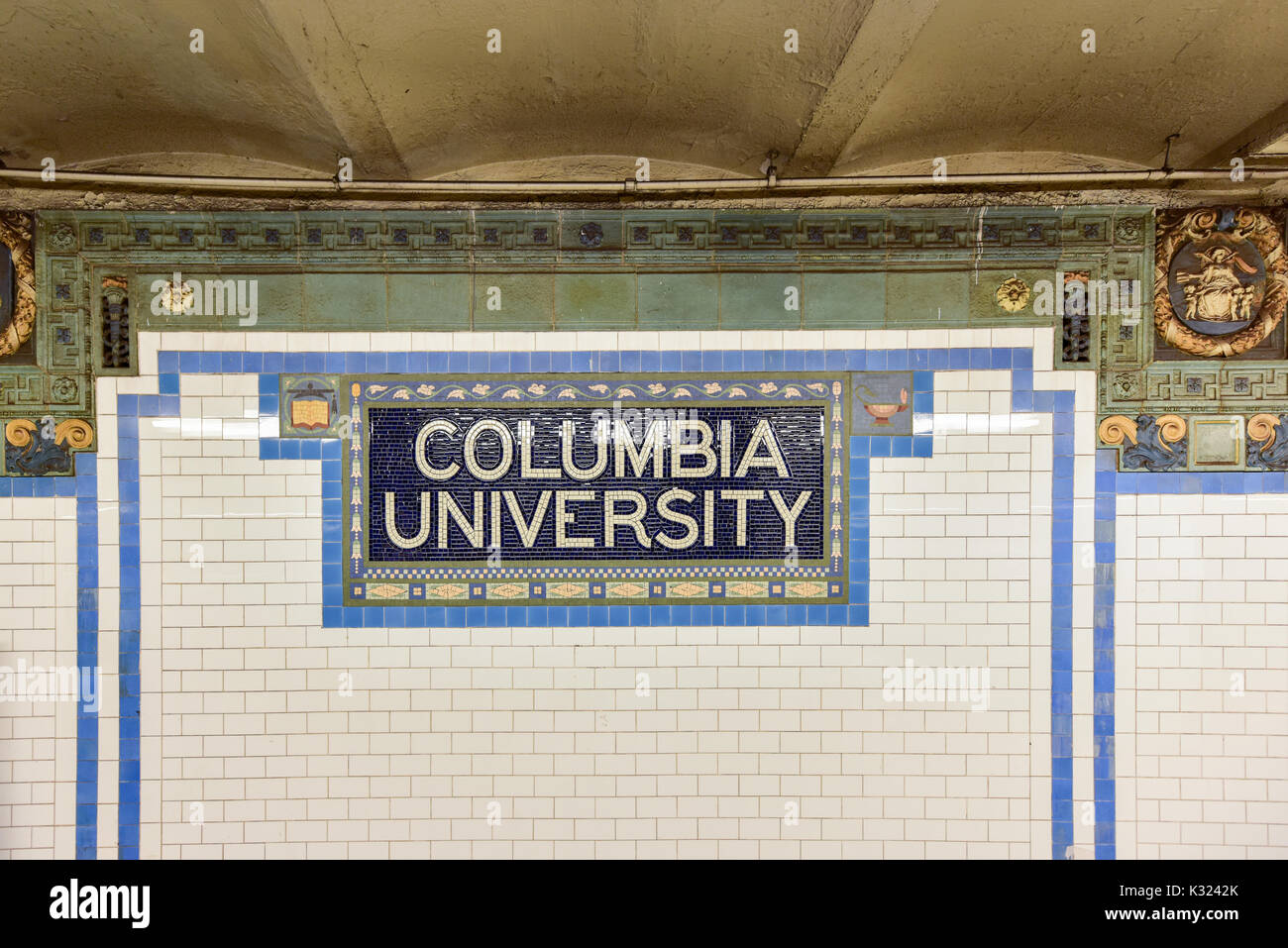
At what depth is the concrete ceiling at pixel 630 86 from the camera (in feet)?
6.68

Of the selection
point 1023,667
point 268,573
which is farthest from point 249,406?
point 1023,667

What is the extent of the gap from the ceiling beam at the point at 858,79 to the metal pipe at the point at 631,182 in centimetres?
10

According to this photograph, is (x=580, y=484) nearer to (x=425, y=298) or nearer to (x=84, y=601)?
(x=425, y=298)

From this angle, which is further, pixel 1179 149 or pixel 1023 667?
pixel 1023 667

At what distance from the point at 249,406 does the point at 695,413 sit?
194 cm

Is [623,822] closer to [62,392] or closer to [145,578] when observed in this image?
[145,578]

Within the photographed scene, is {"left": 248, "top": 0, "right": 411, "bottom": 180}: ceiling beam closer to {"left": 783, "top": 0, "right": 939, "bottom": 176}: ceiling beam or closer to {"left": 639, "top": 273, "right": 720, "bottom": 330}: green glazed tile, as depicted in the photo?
{"left": 639, "top": 273, "right": 720, "bottom": 330}: green glazed tile

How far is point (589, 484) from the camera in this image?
2855 millimetres

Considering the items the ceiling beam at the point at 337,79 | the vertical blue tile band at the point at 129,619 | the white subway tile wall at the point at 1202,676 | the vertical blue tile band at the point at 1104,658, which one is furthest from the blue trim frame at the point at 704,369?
the ceiling beam at the point at 337,79

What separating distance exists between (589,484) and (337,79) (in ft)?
5.61

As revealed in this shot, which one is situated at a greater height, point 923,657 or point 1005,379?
point 1005,379

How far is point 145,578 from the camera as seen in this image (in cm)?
283

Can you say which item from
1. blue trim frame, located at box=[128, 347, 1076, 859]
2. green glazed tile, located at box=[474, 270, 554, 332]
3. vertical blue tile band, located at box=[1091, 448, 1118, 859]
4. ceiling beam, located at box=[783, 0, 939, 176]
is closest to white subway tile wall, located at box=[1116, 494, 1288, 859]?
vertical blue tile band, located at box=[1091, 448, 1118, 859]

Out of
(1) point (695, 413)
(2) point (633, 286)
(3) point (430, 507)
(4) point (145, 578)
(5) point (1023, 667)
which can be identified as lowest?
(5) point (1023, 667)
